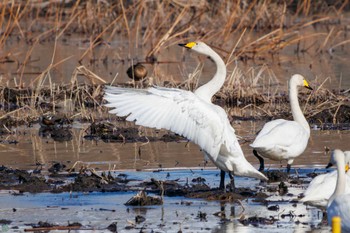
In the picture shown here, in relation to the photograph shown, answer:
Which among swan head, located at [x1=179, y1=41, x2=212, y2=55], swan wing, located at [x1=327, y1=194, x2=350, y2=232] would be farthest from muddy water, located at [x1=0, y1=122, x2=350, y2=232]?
swan head, located at [x1=179, y1=41, x2=212, y2=55]

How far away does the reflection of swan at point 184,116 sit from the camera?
832 cm

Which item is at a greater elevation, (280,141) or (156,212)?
(280,141)

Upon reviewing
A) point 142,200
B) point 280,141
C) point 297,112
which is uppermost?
point 297,112

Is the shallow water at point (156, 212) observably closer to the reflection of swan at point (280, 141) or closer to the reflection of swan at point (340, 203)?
the reflection of swan at point (340, 203)

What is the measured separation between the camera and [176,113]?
8.38 meters

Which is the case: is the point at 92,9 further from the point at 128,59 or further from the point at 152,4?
the point at 128,59

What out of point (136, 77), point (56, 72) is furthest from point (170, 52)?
point (136, 77)

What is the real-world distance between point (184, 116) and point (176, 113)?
8 centimetres

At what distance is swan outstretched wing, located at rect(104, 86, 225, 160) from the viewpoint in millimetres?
8320

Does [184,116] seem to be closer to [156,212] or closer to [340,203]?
[156,212]

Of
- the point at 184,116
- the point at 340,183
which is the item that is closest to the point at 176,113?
the point at 184,116

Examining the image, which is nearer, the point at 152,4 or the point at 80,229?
the point at 80,229

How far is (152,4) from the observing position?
25.3m

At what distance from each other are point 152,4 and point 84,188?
56.2 feet
